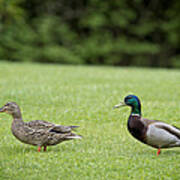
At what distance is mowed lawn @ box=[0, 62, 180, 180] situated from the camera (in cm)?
601

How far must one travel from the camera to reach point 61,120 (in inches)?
371

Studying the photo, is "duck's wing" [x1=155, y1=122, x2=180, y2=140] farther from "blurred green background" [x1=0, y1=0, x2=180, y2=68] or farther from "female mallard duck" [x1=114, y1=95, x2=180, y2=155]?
"blurred green background" [x1=0, y1=0, x2=180, y2=68]

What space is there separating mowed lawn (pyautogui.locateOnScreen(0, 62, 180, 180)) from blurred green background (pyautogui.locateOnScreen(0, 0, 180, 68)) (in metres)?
15.8

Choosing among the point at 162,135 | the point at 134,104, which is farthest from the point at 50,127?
the point at 162,135

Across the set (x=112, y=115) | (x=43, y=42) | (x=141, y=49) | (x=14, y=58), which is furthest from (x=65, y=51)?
(x=112, y=115)

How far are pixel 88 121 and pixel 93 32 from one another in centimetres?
2803

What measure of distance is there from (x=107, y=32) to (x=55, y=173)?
31.3m

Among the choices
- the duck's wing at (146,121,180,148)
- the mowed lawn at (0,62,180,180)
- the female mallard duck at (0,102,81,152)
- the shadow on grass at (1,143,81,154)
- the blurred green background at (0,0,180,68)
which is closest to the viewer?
the mowed lawn at (0,62,180,180)

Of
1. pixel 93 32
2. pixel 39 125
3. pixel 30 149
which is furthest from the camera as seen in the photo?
pixel 93 32

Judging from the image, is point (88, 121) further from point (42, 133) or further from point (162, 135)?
point (162, 135)

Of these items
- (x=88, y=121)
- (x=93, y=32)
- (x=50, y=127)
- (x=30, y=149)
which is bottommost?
(x=30, y=149)

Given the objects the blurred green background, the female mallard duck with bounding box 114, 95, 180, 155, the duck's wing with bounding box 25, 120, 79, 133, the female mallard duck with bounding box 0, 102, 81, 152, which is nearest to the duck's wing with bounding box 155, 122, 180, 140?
the female mallard duck with bounding box 114, 95, 180, 155

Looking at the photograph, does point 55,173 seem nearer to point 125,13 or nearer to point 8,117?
point 8,117

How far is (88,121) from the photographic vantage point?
9375 mm
